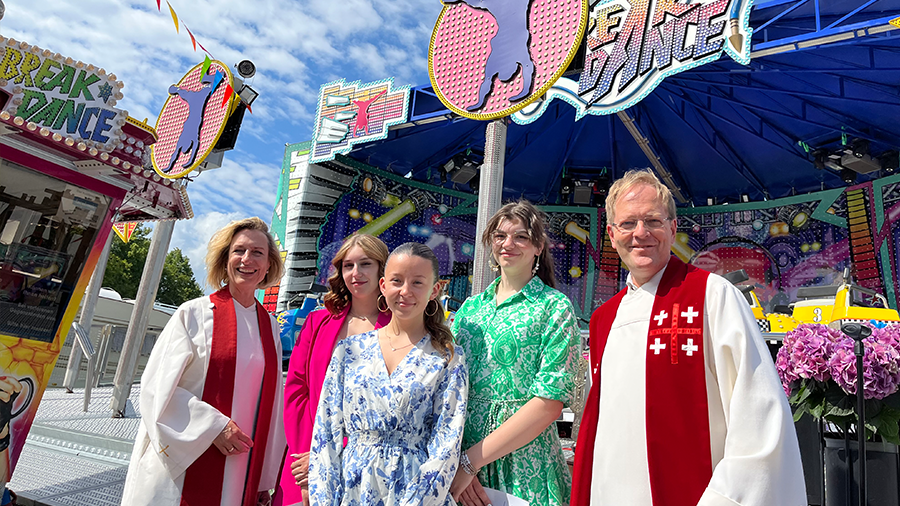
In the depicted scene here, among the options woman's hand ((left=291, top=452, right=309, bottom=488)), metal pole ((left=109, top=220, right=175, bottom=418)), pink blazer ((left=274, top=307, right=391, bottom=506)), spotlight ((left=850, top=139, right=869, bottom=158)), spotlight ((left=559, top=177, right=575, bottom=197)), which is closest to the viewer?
woman's hand ((left=291, top=452, right=309, bottom=488))

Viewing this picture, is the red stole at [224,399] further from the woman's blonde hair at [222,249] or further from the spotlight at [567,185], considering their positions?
the spotlight at [567,185]

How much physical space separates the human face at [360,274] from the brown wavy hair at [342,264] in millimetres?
17

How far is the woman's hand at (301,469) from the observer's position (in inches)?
80.4

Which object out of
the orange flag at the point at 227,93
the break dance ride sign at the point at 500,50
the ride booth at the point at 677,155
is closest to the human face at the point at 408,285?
the break dance ride sign at the point at 500,50

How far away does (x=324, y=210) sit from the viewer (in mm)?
Answer: 13258

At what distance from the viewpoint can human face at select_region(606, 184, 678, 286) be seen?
1.74 metres

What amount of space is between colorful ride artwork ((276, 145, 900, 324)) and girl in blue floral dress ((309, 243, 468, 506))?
438 inches

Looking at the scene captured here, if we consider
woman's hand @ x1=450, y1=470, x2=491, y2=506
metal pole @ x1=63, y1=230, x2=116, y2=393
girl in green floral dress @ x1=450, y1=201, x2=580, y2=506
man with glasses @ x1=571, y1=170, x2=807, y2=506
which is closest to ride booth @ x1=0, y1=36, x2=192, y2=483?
girl in green floral dress @ x1=450, y1=201, x2=580, y2=506

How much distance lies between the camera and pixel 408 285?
1.92m

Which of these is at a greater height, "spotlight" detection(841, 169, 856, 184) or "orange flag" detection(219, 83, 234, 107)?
"spotlight" detection(841, 169, 856, 184)

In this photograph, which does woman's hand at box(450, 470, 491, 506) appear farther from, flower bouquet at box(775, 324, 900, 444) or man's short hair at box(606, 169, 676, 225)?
flower bouquet at box(775, 324, 900, 444)

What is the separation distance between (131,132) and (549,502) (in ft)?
14.4

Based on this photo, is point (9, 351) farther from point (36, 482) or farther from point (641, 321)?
point (641, 321)

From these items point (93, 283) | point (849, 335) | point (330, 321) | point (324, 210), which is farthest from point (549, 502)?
point (324, 210)
